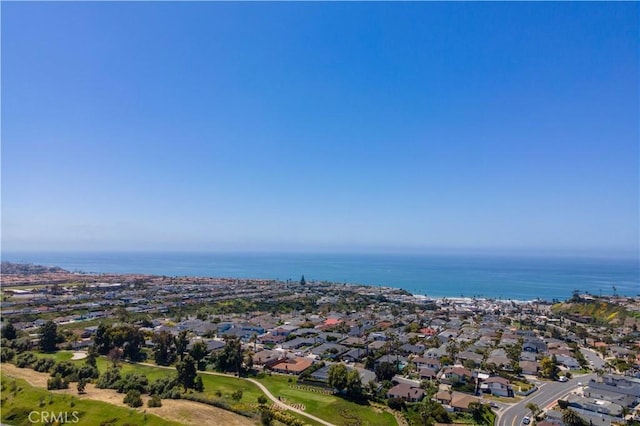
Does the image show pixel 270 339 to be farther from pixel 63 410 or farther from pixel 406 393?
pixel 63 410

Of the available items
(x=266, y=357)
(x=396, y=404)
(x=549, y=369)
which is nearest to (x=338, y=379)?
(x=396, y=404)

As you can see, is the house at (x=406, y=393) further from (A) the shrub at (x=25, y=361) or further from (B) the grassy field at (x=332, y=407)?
(A) the shrub at (x=25, y=361)

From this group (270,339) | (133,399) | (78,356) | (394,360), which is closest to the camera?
(133,399)

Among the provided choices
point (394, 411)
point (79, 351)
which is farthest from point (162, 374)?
point (394, 411)

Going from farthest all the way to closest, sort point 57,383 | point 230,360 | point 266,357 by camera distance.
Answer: point 266,357, point 230,360, point 57,383

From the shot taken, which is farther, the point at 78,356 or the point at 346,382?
the point at 78,356

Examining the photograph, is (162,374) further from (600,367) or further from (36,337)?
(600,367)

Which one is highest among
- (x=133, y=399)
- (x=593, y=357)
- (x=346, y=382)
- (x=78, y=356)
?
(x=133, y=399)

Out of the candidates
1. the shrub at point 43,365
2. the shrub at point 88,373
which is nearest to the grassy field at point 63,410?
the shrub at point 88,373
